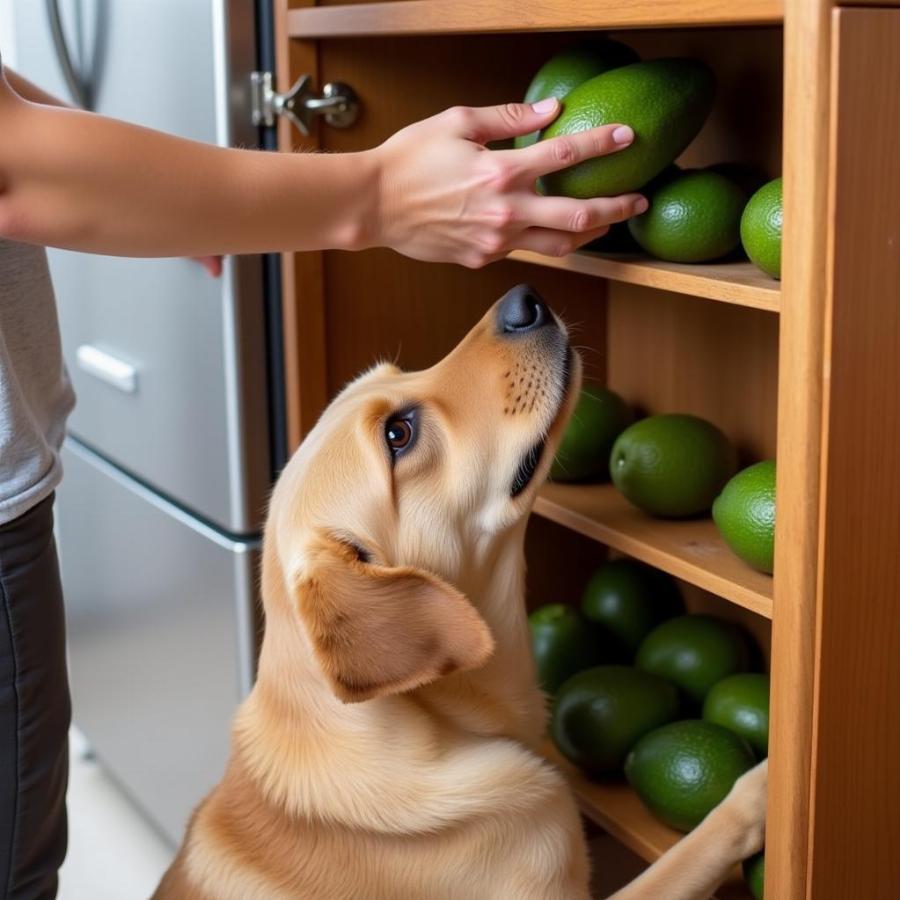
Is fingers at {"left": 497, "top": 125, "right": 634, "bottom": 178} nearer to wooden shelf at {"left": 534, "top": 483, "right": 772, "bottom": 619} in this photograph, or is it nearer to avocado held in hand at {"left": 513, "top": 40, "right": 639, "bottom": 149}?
avocado held in hand at {"left": 513, "top": 40, "right": 639, "bottom": 149}

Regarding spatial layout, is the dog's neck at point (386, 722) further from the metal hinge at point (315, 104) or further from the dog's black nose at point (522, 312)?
the metal hinge at point (315, 104)

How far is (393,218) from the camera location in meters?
1.16

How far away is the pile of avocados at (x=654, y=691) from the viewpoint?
1.34 metres

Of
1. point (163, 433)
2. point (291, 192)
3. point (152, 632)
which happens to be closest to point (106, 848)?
point (152, 632)

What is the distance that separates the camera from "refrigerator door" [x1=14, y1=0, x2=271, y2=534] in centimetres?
162

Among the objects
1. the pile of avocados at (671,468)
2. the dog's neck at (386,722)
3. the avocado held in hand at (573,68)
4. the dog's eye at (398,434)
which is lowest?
the dog's neck at (386,722)

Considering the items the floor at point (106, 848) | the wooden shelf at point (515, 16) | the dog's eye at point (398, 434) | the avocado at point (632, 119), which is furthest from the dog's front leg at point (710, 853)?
the floor at point (106, 848)

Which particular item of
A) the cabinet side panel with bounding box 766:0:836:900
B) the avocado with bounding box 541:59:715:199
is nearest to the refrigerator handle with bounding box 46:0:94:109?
the avocado with bounding box 541:59:715:199

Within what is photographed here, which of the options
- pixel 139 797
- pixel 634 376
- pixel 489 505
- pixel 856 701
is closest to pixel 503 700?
pixel 489 505

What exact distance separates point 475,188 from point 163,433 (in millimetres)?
897

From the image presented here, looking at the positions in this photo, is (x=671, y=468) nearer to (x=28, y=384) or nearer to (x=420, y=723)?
(x=420, y=723)

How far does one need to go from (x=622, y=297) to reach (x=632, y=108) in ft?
2.00

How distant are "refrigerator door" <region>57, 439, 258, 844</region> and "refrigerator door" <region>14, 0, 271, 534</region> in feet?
0.20

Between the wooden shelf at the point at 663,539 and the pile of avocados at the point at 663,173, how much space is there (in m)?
0.27
